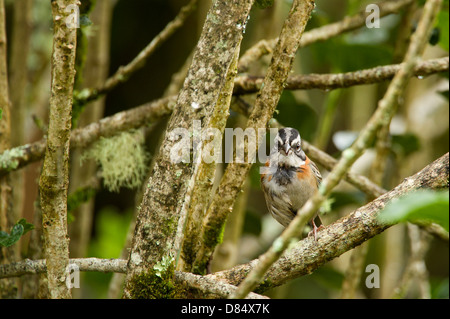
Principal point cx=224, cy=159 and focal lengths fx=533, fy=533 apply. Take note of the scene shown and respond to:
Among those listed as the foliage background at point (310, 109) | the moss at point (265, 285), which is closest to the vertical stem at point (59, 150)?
the moss at point (265, 285)

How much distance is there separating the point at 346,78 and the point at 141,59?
1.12 metres

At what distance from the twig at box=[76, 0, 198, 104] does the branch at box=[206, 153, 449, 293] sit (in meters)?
1.37

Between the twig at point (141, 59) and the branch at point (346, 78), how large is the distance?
48 cm

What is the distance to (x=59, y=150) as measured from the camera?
6.09ft

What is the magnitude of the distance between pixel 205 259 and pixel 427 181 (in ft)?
3.58

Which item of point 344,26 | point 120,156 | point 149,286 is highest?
point 344,26

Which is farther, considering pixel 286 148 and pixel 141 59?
pixel 141 59

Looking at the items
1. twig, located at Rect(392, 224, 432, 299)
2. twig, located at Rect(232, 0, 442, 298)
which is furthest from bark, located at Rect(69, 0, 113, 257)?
twig, located at Rect(232, 0, 442, 298)

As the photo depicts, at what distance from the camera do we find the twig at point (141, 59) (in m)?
2.95

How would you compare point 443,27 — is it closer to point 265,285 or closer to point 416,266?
point 416,266

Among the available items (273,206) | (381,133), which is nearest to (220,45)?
(273,206)

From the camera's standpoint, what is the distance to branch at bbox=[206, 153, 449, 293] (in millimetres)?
1992

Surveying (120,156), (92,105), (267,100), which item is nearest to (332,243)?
(267,100)
